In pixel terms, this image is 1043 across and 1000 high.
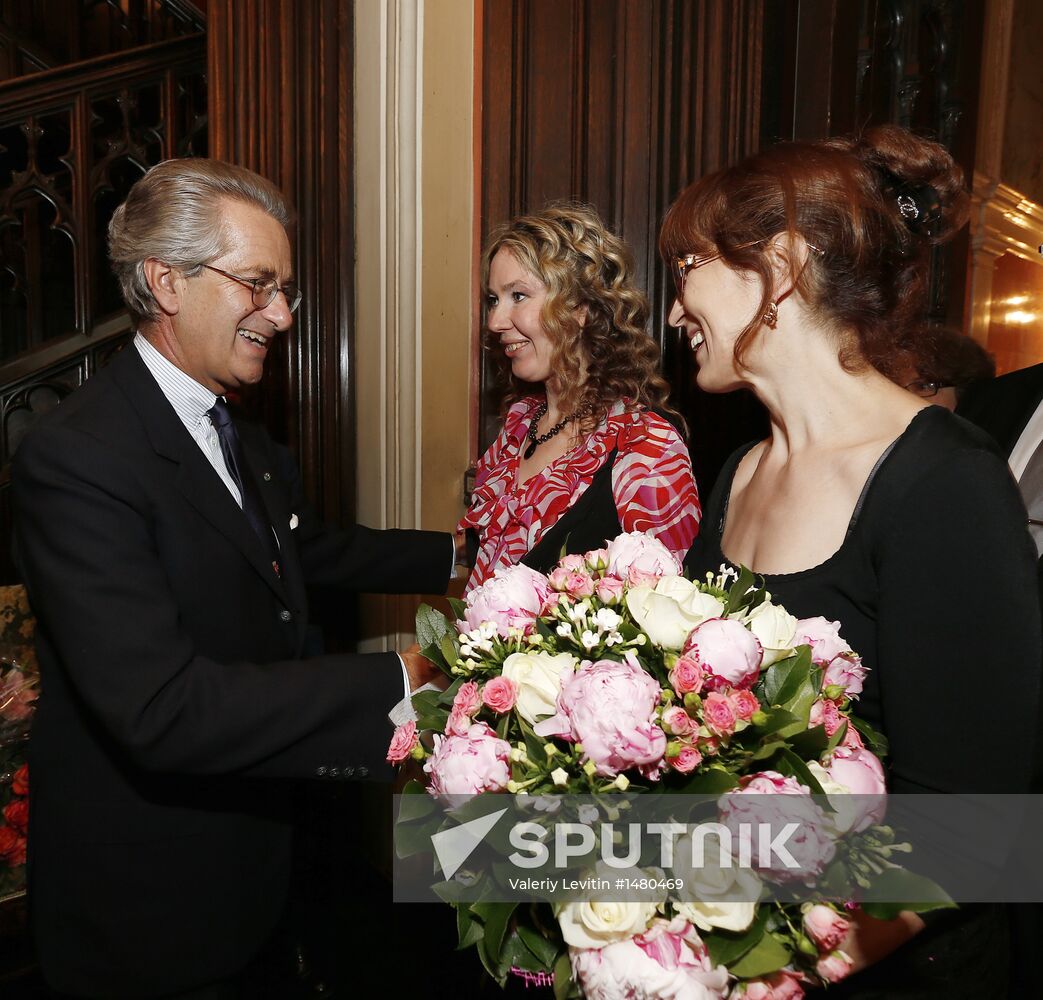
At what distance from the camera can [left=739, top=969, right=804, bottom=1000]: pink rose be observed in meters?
0.88

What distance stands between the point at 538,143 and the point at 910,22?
96 centimetres

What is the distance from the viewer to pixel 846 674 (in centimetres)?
107

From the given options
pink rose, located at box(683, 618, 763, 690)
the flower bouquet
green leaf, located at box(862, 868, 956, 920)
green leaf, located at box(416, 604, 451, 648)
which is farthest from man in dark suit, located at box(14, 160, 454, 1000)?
green leaf, located at box(862, 868, 956, 920)

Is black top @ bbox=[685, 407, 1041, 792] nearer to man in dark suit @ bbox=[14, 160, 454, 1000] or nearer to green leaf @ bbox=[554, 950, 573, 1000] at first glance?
green leaf @ bbox=[554, 950, 573, 1000]

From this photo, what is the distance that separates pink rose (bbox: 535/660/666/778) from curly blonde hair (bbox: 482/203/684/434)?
125cm

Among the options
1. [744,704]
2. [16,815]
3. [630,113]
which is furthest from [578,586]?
[16,815]

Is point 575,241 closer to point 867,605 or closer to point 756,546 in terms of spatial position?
point 756,546

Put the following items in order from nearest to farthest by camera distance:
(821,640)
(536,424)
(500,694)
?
(500,694)
(821,640)
(536,424)

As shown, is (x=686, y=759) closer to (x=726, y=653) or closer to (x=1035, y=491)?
(x=726, y=653)

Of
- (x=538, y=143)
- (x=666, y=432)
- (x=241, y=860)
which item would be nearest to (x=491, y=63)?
(x=538, y=143)

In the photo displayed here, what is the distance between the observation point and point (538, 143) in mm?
2336

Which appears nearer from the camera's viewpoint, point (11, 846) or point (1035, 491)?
point (1035, 491)

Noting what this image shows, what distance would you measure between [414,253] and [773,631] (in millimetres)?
1984

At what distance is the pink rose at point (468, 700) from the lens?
0.97 metres
